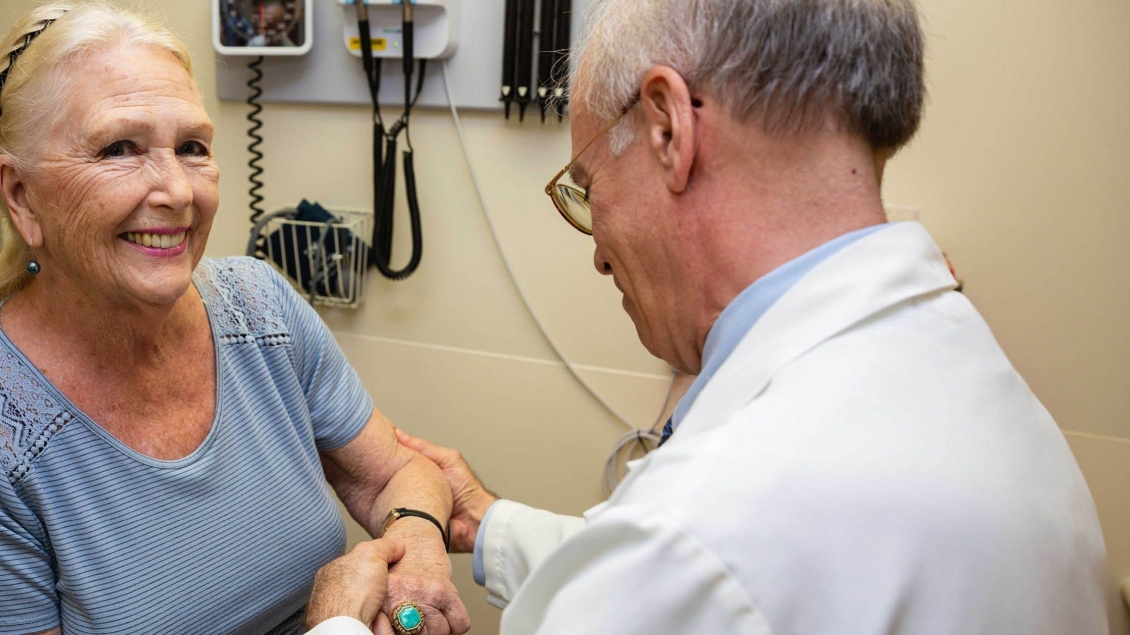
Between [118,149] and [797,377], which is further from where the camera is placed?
[118,149]

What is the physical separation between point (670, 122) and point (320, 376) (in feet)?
2.84

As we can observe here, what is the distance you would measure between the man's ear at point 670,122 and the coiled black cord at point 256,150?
147cm

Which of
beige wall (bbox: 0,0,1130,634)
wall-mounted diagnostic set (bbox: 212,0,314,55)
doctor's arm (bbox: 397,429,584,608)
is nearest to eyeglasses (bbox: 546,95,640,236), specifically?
doctor's arm (bbox: 397,429,584,608)

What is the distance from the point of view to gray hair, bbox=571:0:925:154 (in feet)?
2.44

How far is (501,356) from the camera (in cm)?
201

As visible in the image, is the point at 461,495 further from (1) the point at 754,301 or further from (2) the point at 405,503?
(1) the point at 754,301

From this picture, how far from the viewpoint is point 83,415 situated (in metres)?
1.08

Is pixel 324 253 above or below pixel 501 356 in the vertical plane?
above

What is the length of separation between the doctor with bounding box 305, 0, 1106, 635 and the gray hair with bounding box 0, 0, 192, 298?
2.25 feet

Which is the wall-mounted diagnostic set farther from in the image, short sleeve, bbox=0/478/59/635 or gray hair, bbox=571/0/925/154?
gray hair, bbox=571/0/925/154

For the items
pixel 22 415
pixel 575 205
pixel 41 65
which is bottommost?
pixel 22 415

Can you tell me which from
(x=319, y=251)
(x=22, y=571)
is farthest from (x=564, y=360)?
(x=22, y=571)

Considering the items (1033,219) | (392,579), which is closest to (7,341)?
A: (392,579)

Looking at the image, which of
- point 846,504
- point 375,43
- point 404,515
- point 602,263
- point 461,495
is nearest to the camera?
point 846,504
